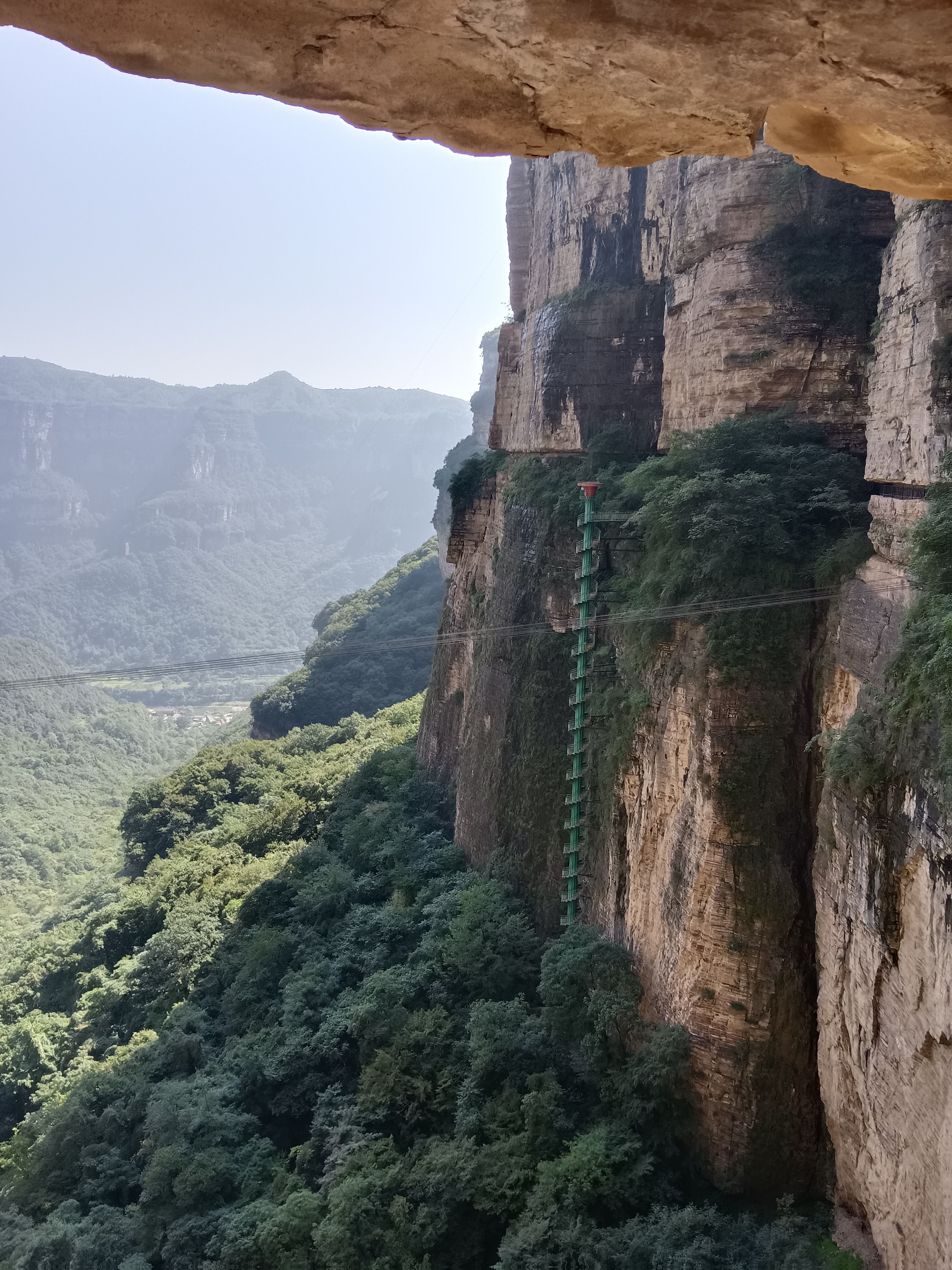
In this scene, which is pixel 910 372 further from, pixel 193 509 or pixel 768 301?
pixel 193 509

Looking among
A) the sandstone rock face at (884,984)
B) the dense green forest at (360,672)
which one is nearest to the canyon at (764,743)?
the sandstone rock face at (884,984)

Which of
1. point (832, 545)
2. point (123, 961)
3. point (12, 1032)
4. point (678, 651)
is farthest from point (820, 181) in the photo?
point (12, 1032)

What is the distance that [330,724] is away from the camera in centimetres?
4628

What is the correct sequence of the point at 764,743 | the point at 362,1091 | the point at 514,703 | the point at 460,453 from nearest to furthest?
the point at 764,743, the point at 362,1091, the point at 514,703, the point at 460,453

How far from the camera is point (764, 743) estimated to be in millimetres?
12078

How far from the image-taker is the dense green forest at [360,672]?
47188 millimetres

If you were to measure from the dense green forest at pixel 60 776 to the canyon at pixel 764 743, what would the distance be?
93.4 ft

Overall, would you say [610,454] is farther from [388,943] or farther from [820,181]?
[388,943]

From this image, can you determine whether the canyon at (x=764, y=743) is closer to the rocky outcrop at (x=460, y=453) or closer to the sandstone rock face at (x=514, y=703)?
the sandstone rock face at (x=514, y=703)

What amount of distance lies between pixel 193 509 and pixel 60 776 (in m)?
97.5

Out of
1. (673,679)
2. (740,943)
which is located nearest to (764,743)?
(673,679)

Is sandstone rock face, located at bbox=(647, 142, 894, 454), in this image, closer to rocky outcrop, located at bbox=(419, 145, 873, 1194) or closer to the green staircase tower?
rocky outcrop, located at bbox=(419, 145, 873, 1194)

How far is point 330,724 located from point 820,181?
36.0 m

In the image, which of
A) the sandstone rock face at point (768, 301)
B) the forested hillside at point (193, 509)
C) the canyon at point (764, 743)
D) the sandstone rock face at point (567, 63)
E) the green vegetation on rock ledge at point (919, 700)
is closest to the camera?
the sandstone rock face at point (567, 63)
